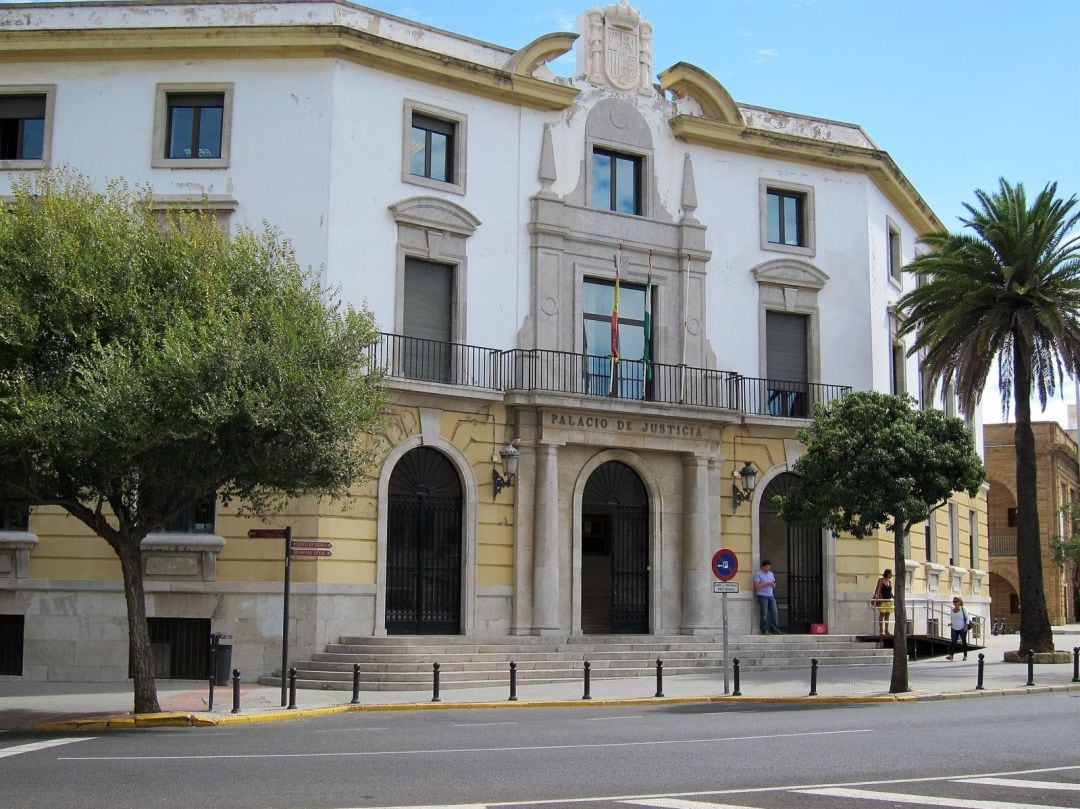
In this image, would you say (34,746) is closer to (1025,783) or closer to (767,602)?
(1025,783)

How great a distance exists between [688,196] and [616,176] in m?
1.77

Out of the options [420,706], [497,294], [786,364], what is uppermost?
[497,294]

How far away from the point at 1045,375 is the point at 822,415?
8018mm

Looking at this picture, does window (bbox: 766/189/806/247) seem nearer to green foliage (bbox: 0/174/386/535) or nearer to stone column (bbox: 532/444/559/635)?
stone column (bbox: 532/444/559/635)

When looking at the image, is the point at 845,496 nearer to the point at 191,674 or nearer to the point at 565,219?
the point at 565,219

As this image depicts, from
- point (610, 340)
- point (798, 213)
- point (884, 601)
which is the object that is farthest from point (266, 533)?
point (798, 213)

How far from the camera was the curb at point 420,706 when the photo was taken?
16.5 metres

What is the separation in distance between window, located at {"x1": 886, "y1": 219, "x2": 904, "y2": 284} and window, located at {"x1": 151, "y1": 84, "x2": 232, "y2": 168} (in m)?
17.2

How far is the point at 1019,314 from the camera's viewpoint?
90.6 feet

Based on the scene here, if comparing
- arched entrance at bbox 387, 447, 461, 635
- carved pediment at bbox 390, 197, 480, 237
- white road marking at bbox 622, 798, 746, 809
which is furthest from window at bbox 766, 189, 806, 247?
white road marking at bbox 622, 798, 746, 809

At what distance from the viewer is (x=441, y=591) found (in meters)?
25.4

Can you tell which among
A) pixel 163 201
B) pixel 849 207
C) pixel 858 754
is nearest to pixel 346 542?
pixel 163 201

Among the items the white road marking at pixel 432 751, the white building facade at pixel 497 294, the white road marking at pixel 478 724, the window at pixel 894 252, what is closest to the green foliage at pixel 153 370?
the white road marking at pixel 478 724

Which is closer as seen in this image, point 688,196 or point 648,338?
point 648,338
